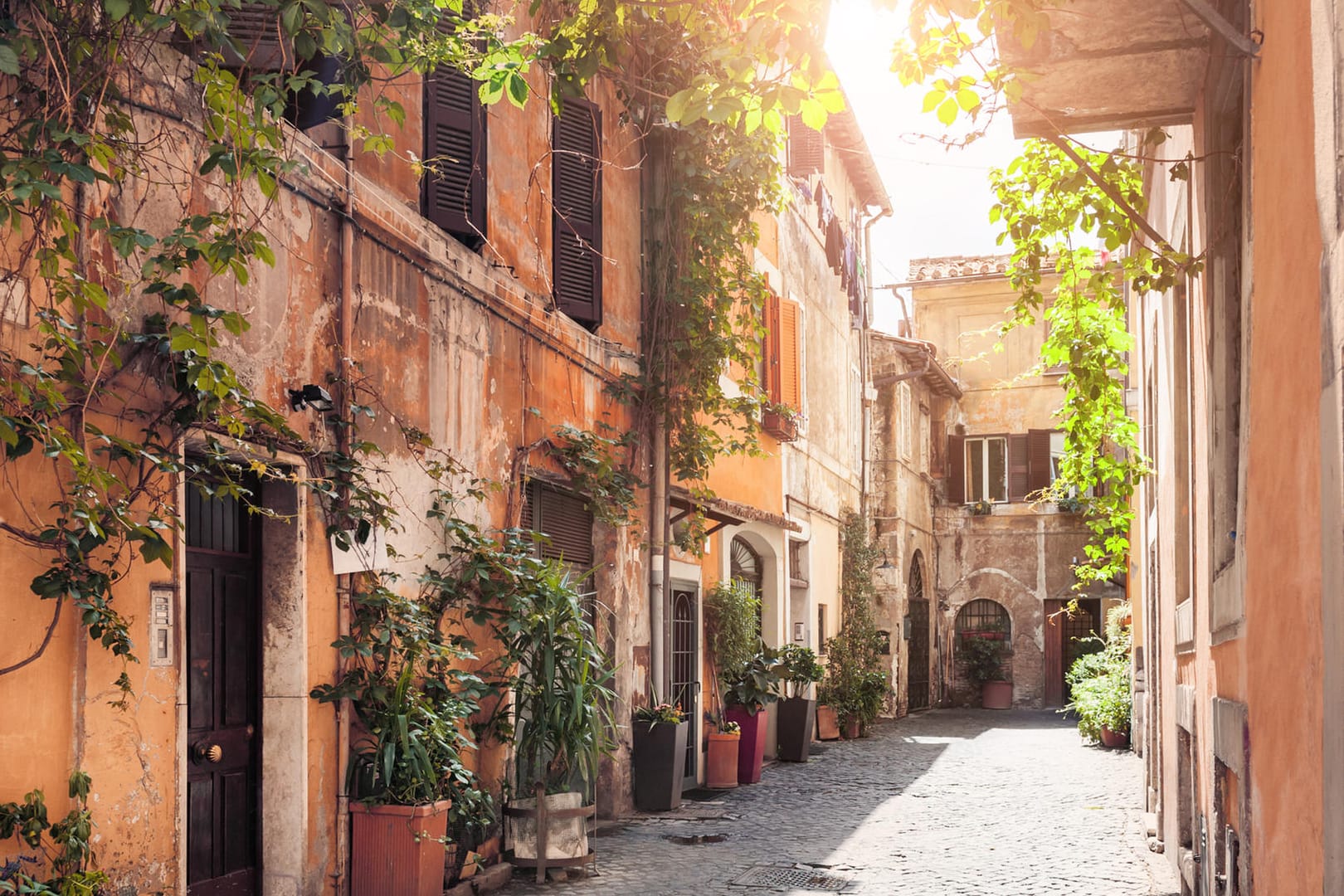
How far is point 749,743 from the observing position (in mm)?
13352

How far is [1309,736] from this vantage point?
2914mm

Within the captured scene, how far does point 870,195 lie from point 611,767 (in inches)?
603

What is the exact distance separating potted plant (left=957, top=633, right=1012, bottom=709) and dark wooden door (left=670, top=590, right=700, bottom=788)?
15679 millimetres

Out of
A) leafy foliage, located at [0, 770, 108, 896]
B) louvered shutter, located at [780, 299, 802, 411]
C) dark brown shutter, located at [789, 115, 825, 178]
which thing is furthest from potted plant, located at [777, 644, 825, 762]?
leafy foliage, located at [0, 770, 108, 896]

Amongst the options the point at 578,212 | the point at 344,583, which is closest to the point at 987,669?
the point at 578,212

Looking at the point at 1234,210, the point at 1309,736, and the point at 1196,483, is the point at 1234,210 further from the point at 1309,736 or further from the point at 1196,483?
the point at 1309,736

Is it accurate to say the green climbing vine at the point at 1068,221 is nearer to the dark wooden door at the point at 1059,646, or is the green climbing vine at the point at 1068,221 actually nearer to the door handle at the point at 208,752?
the door handle at the point at 208,752

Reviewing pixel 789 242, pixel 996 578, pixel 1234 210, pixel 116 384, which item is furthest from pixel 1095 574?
pixel 996 578

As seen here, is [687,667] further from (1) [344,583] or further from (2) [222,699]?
(2) [222,699]

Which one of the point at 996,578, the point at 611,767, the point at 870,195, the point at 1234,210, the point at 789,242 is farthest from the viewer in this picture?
the point at 996,578

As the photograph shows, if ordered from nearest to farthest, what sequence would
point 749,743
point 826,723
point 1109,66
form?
point 1109,66 → point 749,743 → point 826,723

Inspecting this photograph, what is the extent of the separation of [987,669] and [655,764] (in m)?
18.2

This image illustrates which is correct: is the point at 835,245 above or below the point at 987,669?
above

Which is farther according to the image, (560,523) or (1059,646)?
(1059,646)
